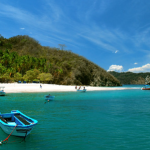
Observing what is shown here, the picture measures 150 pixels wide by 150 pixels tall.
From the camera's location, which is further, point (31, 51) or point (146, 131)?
point (31, 51)

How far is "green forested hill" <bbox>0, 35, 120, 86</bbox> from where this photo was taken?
3485 inches

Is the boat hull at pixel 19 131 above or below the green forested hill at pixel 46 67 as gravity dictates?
below

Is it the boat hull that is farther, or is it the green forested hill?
the green forested hill

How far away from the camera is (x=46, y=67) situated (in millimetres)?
108125

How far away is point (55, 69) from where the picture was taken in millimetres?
115062

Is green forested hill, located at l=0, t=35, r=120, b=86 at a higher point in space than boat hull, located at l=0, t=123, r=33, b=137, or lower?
higher

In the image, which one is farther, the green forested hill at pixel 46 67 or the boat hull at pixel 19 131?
the green forested hill at pixel 46 67

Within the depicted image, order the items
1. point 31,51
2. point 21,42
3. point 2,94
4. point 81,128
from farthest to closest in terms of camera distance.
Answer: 1. point 21,42
2. point 31,51
3. point 2,94
4. point 81,128

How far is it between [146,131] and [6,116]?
11.4m

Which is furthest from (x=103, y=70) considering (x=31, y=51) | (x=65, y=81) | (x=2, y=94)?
(x=2, y=94)

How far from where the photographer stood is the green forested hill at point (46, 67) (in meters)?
88.5

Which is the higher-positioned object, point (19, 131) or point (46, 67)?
point (46, 67)

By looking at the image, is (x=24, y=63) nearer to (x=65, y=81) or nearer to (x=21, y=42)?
(x=65, y=81)

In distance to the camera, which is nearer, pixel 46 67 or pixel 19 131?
pixel 19 131
